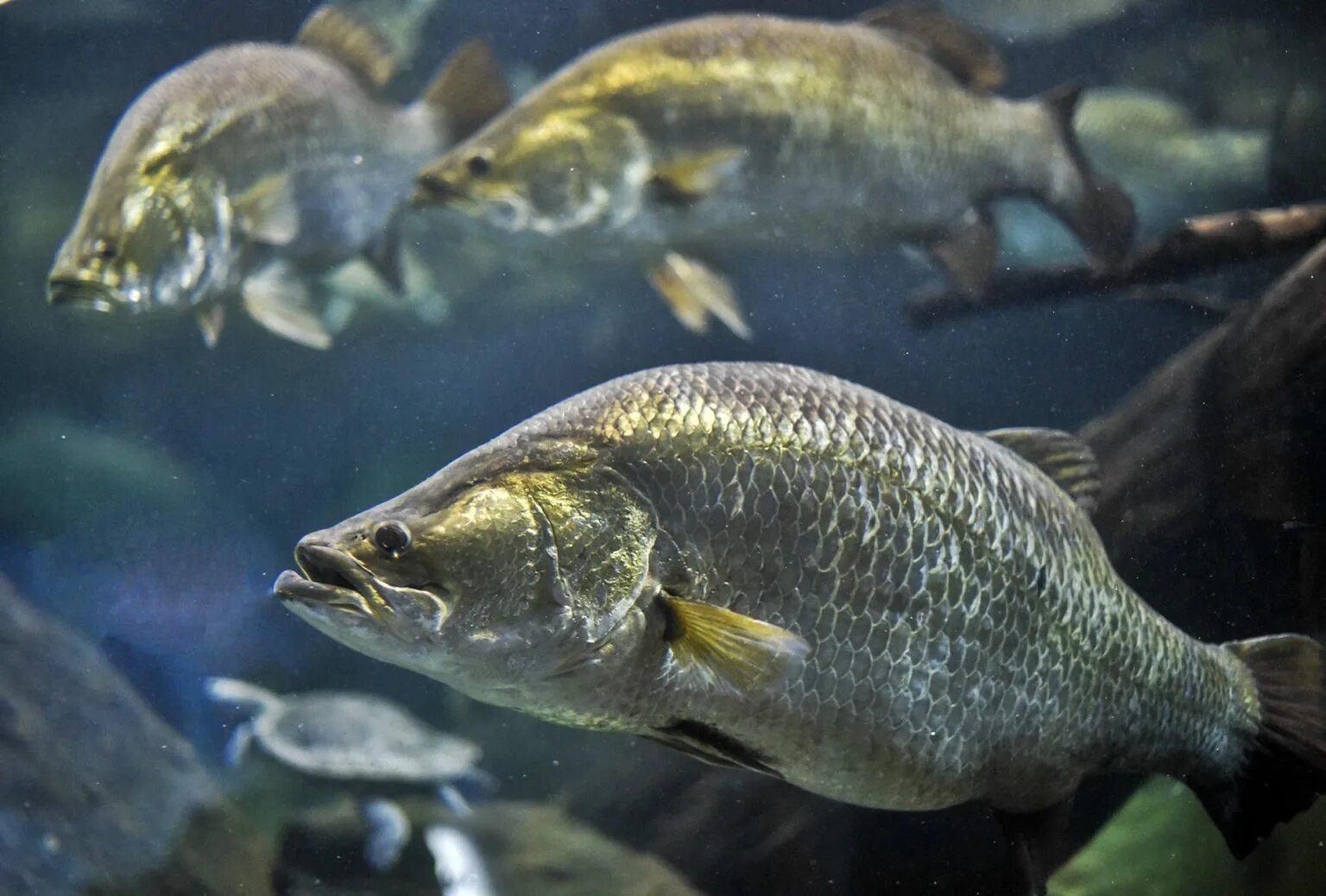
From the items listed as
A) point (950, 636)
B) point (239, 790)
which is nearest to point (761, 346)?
point (239, 790)

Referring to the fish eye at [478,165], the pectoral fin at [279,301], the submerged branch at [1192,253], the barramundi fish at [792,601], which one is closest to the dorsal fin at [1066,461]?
the barramundi fish at [792,601]

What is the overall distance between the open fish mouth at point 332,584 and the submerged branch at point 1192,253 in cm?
377

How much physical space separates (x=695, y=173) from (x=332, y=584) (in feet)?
8.07

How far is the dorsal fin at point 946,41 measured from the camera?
12.8 feet

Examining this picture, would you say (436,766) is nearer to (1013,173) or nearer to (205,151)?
(205,151)

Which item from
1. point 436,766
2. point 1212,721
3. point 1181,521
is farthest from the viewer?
point 436,766

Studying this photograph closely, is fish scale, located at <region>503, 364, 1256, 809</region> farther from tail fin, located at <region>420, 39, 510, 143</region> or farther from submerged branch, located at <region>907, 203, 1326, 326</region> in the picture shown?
→ tail fin, located at <region>420, 39, 510, 143</region>

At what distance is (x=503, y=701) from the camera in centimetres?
191

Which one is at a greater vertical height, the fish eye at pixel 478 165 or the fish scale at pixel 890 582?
the fish eye at pixel 478 165

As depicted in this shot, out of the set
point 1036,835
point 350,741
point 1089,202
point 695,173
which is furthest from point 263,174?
point 1036,835

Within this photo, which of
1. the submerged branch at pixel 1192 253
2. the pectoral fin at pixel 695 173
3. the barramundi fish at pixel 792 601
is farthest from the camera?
the submerged branch at pixel 1192 253

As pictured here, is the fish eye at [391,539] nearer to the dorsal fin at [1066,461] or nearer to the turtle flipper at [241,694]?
the dorsal fin at [1066,461]

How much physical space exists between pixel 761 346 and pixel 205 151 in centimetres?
580

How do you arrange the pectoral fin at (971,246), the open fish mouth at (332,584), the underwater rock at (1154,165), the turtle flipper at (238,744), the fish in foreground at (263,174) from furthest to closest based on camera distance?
the underwater rock at (1154,165) → the turtle flipper at (238,744) → the pectoral fin at (971,246) → the fish in foreground at (263,174) → the open fish mouth at (332,584)
